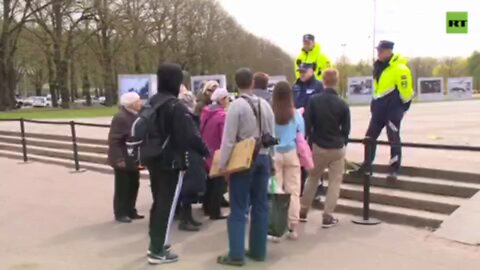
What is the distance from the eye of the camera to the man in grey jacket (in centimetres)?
538

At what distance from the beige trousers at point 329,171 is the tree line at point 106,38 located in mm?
37560

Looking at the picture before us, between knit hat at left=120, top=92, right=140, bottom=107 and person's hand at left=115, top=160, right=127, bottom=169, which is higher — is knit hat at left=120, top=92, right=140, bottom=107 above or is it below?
above

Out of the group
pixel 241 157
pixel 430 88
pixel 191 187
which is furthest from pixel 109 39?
pixel 241 157

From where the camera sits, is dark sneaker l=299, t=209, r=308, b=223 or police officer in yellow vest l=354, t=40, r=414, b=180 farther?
police officer in yellow vest l=354, t=40, r=414, b=180

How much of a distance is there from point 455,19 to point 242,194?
19664 mm

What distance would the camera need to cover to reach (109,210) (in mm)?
8258

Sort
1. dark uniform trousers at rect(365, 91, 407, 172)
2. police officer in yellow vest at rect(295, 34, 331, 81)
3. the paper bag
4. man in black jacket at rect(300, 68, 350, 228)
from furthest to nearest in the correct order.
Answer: police officer in yellow vest at rect(295, 34, 331, 81), dark uniform trousers at rect(365, 91, 407, 172), man in black jacket at rect(300, 68, 350, 228), the paper bag

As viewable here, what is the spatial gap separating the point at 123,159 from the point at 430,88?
46687 millimetres

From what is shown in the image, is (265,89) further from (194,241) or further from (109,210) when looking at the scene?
(109,210)

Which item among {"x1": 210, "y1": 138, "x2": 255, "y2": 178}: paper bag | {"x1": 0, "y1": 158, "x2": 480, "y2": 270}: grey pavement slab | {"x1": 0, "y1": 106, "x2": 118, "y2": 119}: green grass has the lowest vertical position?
{"x1": 0, "y1": 158, "x2": 480, "y2": 270}: grey pavement slab

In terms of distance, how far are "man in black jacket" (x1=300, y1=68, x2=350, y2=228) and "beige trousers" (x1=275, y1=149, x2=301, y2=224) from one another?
46 centimetres

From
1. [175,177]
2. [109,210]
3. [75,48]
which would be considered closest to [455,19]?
[109,210]

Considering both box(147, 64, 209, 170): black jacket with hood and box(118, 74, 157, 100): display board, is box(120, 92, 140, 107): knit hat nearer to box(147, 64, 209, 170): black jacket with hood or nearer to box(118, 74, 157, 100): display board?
box(147, 64, 209, 170): black jacket with hood

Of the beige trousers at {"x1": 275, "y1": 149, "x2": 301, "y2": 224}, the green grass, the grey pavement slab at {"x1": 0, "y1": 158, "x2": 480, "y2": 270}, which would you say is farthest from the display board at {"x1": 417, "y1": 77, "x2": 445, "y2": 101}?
the beige trousers at {"x1": 275, "y1": 149, "x2": 301, "y2": 224}
